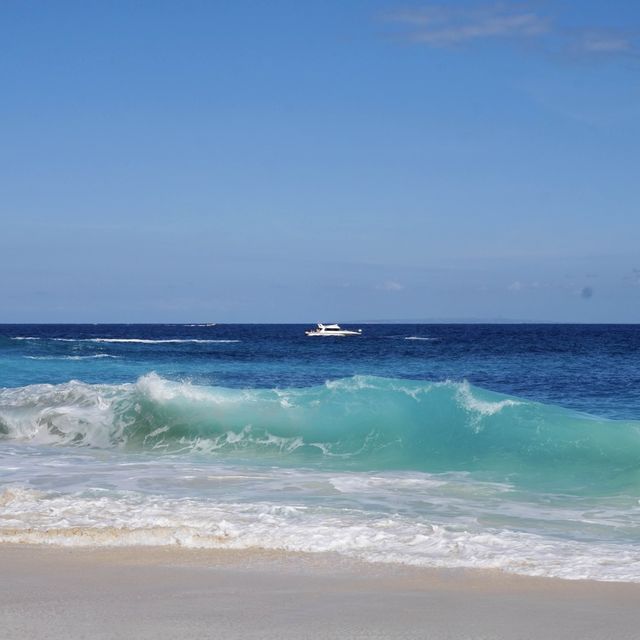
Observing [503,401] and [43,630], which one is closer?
[43,630]

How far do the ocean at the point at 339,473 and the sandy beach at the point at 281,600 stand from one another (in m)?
0.45

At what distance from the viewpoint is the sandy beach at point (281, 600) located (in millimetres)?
5426

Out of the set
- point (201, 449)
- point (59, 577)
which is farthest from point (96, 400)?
point (59, 577)

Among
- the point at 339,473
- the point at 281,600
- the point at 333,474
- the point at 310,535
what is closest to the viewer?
the point at 281,600

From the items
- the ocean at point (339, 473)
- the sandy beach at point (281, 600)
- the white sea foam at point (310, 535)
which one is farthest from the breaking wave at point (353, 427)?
the sandy beach at point (281, 600)

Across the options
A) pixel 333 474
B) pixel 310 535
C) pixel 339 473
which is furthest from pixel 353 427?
pixel 310 535

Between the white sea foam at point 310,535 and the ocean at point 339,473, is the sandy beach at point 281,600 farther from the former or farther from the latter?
the ocean at point 339,473

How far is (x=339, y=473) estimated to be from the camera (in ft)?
41.9

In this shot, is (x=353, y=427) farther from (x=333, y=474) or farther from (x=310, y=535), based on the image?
(x=310, y=535)

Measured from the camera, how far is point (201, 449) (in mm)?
15898

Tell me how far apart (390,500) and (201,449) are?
6259mm

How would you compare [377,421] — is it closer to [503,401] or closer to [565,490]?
[503,401]

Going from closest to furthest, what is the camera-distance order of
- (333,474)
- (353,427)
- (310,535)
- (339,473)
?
(310,535) < (333,474) < (339,473) < (353,427)

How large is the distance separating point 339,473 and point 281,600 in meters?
6.76
